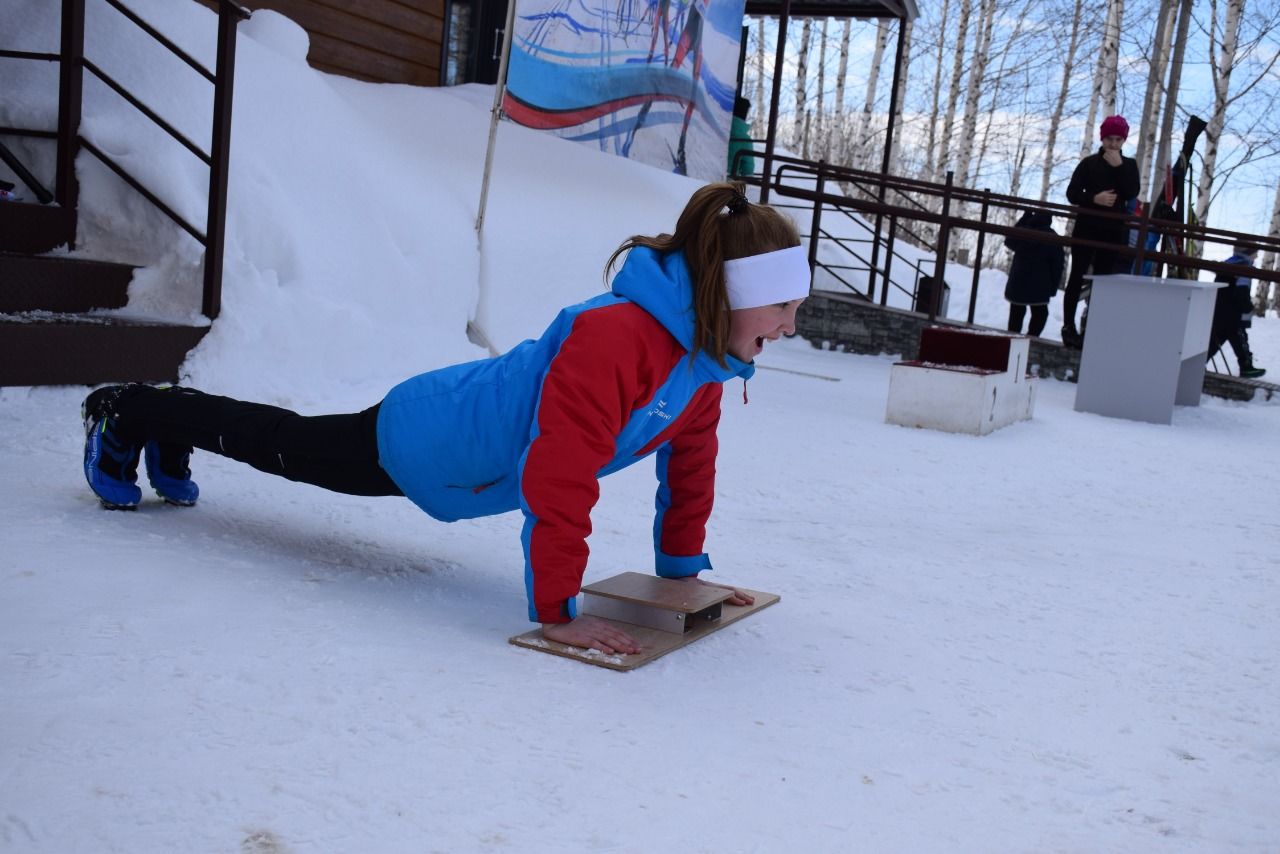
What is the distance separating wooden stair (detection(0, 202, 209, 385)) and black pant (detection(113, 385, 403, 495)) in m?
1.34

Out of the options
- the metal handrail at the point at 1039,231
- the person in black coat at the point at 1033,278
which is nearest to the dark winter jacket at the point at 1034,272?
the person in black coat at the point at 1033,278

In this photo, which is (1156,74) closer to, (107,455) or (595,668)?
(107,455)

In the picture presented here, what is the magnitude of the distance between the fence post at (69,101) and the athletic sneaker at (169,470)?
6.90 feet

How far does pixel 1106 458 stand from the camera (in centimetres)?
549

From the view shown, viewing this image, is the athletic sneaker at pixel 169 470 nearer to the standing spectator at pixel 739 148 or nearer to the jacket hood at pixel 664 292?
the jacket hood at pixel 664 292

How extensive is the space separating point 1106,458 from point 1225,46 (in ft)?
41.8

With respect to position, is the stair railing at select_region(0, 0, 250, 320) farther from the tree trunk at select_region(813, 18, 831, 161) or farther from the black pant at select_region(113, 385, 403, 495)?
the tree trunk at select_region(813, 18, 831, 161)

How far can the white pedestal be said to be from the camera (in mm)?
6875

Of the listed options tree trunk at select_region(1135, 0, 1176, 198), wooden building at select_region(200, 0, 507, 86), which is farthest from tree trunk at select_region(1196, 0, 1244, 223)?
wooden building at select_region(200, 0, 507, 86)

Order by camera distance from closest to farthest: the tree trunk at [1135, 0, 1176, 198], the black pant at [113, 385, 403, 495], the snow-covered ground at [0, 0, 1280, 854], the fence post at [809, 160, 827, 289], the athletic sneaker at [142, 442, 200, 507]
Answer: the snow-covered ground at [0, 0, 1280, 854] < the black pant at [113, 385, 403, 495] < the athletic sneaker at [142, 442, 200, 507] < the fence post at [809, 160, 827, 289] < the tree trunk at [1135, 0, 1176, 198]

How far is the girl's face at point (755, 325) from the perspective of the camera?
2242mm

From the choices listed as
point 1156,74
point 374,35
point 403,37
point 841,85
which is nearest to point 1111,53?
point 1156,74

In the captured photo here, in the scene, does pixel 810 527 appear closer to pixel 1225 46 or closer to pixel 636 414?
pixel 636 414

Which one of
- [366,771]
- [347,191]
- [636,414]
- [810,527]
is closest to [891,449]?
[810,527]
